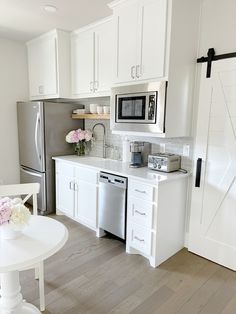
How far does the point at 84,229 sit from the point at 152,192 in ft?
4.37

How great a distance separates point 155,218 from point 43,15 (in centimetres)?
266

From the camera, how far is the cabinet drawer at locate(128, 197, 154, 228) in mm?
Result: 2345

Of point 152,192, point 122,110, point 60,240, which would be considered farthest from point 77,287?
point 122,110

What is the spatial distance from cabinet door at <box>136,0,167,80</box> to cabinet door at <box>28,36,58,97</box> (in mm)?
1551

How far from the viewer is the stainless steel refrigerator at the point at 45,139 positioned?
341 cm

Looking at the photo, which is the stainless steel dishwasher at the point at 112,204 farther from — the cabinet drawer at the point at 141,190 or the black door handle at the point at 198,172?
the black door handle at the point at 198,172

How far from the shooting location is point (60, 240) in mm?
1397

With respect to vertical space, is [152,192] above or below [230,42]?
below

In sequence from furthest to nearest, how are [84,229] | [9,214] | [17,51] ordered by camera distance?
[17,51] → [84,229] → [9,214]

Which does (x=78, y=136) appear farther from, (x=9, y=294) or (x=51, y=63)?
(x=9, y=294)

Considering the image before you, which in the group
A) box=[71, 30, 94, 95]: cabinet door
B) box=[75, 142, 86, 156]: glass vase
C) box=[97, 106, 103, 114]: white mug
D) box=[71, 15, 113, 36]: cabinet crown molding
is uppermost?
box=[71, 15, 113, 36]: cabinet crown molding

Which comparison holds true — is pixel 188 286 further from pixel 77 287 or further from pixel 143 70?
pixel 143 70

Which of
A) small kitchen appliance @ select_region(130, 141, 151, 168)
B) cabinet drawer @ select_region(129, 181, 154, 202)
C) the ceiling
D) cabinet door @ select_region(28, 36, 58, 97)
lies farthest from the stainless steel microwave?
cabinet door @ select_region(28, 36, 58, 97)

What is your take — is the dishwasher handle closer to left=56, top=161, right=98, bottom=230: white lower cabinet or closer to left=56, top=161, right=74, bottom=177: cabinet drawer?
left=56, top=161, right=98, bottom=230: white lower cabinet
